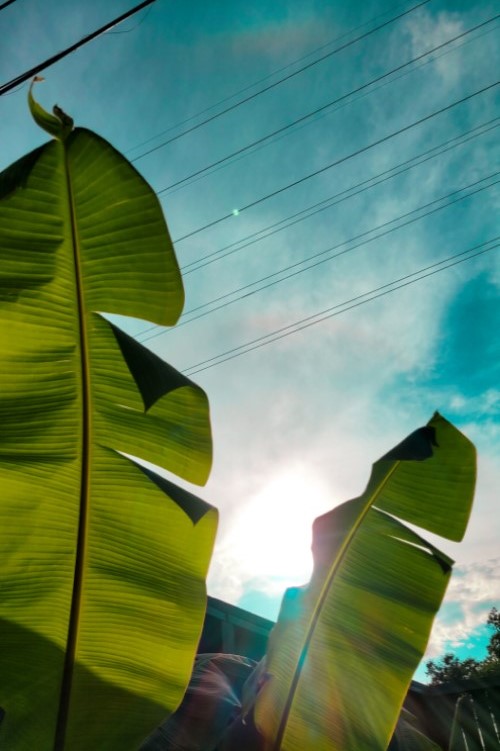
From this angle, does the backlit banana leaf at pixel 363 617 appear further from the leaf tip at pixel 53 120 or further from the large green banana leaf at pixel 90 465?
the leaf tip at pixel 53 120

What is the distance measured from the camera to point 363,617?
6.42 feet

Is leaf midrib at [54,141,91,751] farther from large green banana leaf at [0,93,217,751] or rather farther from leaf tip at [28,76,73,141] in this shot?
leaf tip at [28,76,73,141]

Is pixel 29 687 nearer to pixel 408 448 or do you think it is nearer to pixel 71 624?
pixel 71 624

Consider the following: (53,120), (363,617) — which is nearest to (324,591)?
(363,617)

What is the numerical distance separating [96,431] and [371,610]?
48.5 inches

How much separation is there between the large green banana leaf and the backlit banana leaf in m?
0.51

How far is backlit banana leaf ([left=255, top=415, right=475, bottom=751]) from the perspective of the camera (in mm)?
1934

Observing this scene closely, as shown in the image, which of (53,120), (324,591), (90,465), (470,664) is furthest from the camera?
(470,664)

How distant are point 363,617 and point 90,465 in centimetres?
117

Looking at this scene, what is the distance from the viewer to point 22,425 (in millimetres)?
1403

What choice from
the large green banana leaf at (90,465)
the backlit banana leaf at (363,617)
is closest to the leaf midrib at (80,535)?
the large green banana leaf at (90,465)

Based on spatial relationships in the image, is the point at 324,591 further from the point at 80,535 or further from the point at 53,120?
the point at 53,120

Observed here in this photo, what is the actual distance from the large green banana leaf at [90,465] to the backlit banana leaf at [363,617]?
51 centimetres

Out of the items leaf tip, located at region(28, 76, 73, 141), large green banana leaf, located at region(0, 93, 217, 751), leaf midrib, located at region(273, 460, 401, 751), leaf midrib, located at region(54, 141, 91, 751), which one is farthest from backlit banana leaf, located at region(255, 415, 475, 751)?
leaf tip, located at region(28, 76, 73, 141)
